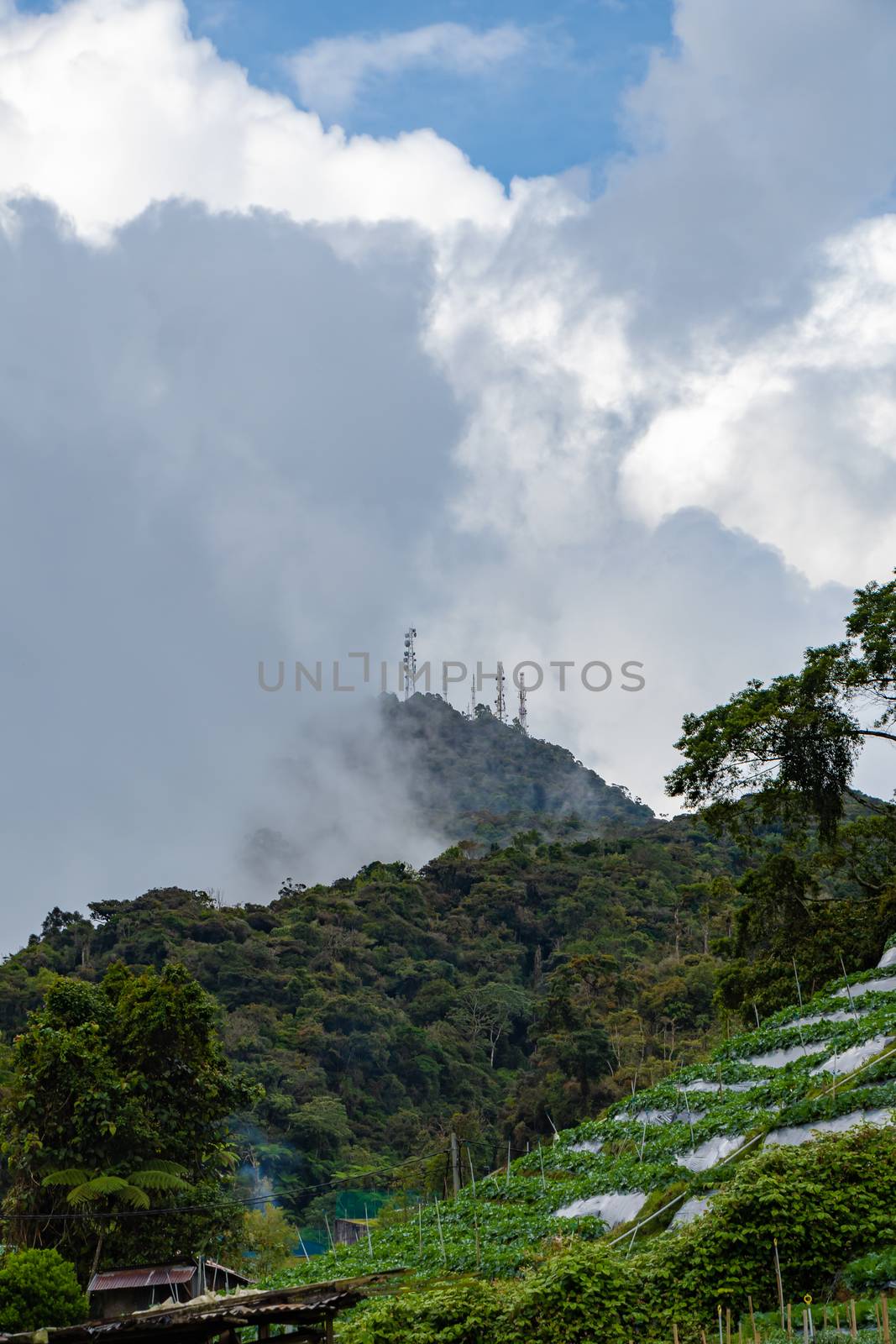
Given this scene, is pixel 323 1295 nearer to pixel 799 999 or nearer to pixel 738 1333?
pixel 738 1333

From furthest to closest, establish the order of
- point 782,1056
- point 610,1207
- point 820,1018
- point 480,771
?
1. point 480,771
2. point 820,1018
3. point 782,1056
4. point 610,1207

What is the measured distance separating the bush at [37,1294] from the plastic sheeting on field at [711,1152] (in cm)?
Answer: 847

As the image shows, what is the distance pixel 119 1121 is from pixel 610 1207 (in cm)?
1253

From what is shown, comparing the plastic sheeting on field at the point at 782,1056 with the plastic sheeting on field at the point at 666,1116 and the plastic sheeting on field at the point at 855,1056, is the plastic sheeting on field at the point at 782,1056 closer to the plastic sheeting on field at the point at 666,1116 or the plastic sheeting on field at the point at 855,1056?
the plastic sheeting on field at the point at 855,1056

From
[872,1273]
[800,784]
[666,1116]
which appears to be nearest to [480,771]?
[800,784]

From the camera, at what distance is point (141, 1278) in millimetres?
20844

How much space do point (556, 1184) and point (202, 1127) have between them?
1114 cm

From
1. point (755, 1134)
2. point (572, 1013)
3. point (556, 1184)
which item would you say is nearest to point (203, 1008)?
point (556, 1184)

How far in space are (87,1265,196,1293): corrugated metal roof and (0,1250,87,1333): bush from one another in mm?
4456

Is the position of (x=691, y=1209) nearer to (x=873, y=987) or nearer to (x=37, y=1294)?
(x=873, y=987)

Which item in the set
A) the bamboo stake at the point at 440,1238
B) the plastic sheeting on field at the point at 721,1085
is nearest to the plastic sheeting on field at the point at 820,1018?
the plastic sheeting on field at the point at 721,1085

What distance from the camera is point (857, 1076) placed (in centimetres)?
1591

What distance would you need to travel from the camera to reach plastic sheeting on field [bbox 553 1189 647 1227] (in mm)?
15859

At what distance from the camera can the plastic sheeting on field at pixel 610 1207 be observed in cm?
1586
